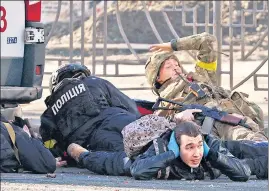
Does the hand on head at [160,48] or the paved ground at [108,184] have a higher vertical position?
the hand on head at [160,48]

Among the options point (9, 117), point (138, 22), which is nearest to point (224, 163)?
point (9, 117)

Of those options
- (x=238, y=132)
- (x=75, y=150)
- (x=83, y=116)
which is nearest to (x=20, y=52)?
(x=83, y=116)

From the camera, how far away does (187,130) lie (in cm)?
873

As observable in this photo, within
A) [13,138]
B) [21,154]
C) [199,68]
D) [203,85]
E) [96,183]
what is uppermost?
[199,68]

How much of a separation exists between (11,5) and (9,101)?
74 centimetres

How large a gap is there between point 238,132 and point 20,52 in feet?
5.88

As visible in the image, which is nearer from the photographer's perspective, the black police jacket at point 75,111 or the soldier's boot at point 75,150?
the soldier's boot at point 75,150

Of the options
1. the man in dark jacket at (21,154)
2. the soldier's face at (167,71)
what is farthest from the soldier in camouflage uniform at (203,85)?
the man in dark jacket at (21,154)

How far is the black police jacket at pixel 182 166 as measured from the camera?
28.7 ft

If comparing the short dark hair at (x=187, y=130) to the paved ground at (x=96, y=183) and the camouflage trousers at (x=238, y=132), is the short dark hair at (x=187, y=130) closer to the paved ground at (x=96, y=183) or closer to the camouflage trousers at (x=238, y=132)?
the paved ground at (x=96, y=183)

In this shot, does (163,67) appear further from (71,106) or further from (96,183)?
(96,183)

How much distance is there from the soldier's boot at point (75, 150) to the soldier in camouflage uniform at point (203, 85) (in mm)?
761

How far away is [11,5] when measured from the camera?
10.1 meters

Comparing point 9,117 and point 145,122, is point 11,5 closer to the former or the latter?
point 9,117
